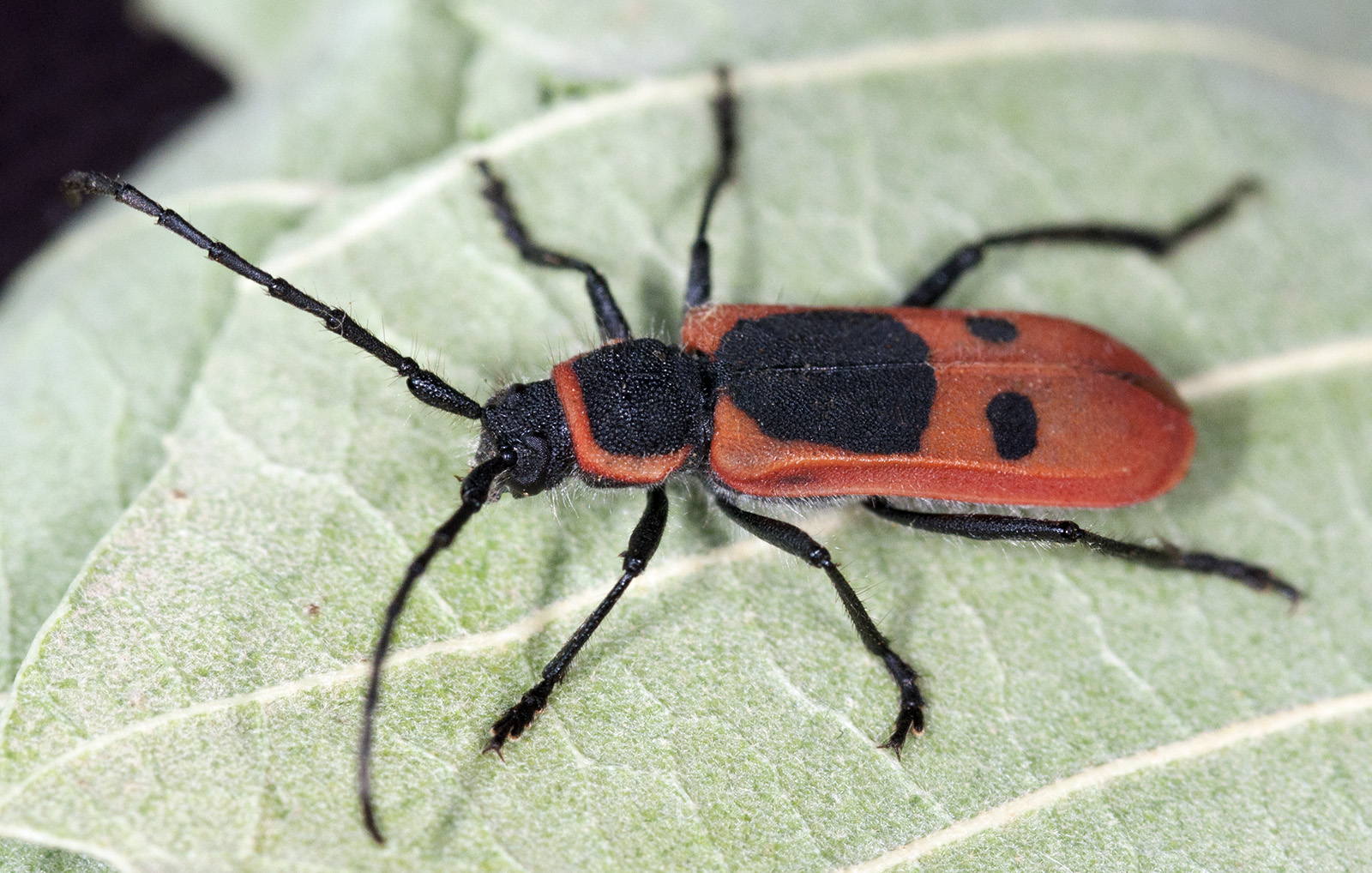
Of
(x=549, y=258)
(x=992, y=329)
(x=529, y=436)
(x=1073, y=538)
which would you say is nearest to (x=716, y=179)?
(x=549, y=258)

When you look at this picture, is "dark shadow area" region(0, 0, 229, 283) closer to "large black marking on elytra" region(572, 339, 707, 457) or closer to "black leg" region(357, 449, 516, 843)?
"large black marking on elytra" region(572, 339, 707, 457)

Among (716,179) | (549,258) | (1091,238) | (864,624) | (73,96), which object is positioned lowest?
(864,624)

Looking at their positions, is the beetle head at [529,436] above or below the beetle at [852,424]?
below

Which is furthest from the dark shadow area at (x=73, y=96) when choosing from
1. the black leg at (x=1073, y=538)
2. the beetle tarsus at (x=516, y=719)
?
the black leg at (x=1073, y=538)

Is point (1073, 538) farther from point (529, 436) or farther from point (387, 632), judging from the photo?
point (387, 632)

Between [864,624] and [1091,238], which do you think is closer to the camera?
[864,624]

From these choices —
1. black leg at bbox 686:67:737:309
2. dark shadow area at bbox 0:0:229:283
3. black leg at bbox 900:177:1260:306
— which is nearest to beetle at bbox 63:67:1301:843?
black leg at bbox 686:67:737:309

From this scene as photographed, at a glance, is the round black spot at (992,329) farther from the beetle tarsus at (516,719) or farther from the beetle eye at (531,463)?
the beetle tarsus at (516,719)
